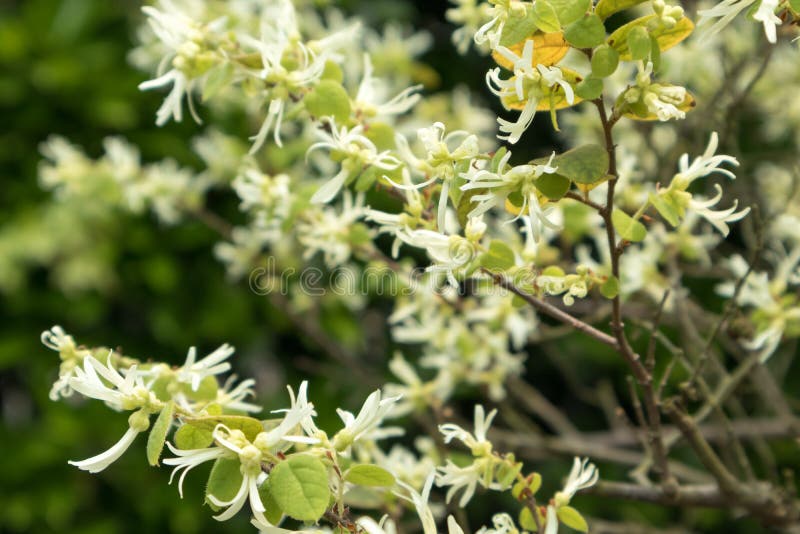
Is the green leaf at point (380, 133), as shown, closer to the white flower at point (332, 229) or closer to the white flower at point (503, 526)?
the white flower at point (332, 229)

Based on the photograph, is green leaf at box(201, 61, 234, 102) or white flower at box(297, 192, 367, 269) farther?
white flower at box(297, 192, 367, 269)

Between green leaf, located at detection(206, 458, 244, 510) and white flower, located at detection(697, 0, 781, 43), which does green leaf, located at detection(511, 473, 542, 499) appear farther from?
white flower, located at detection(697, 0, 781, 43)

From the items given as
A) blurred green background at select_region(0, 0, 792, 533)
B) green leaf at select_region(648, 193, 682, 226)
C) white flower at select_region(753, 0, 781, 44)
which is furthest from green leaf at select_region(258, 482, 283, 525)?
blurred green background at select_region(0, 0, 792, 533)

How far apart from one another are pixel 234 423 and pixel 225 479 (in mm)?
37

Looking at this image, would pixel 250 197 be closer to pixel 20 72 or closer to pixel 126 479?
pixel 126 479

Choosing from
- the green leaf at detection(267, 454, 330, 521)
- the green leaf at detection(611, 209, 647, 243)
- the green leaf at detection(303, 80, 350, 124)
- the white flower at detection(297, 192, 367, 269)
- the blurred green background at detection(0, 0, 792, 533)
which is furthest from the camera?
the blurred green background at detection(0, 0, 792, 533)

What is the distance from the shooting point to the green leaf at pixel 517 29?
53 centimetres

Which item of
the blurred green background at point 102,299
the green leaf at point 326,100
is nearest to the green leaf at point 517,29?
the green leaf at point 326,100

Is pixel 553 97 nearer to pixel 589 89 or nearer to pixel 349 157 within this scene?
pixel 589 89

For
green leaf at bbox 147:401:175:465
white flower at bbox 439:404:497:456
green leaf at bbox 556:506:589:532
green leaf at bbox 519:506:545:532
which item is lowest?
green leaf at bbox 519:506:545:532

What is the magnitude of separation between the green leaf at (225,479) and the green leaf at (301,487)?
3 cm

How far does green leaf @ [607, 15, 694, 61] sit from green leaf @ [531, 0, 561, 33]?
5 centimetres

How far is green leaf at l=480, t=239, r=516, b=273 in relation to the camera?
65 cm

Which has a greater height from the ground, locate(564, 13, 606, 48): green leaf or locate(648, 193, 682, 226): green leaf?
locate(564, 13, 606, 48): green leaf
